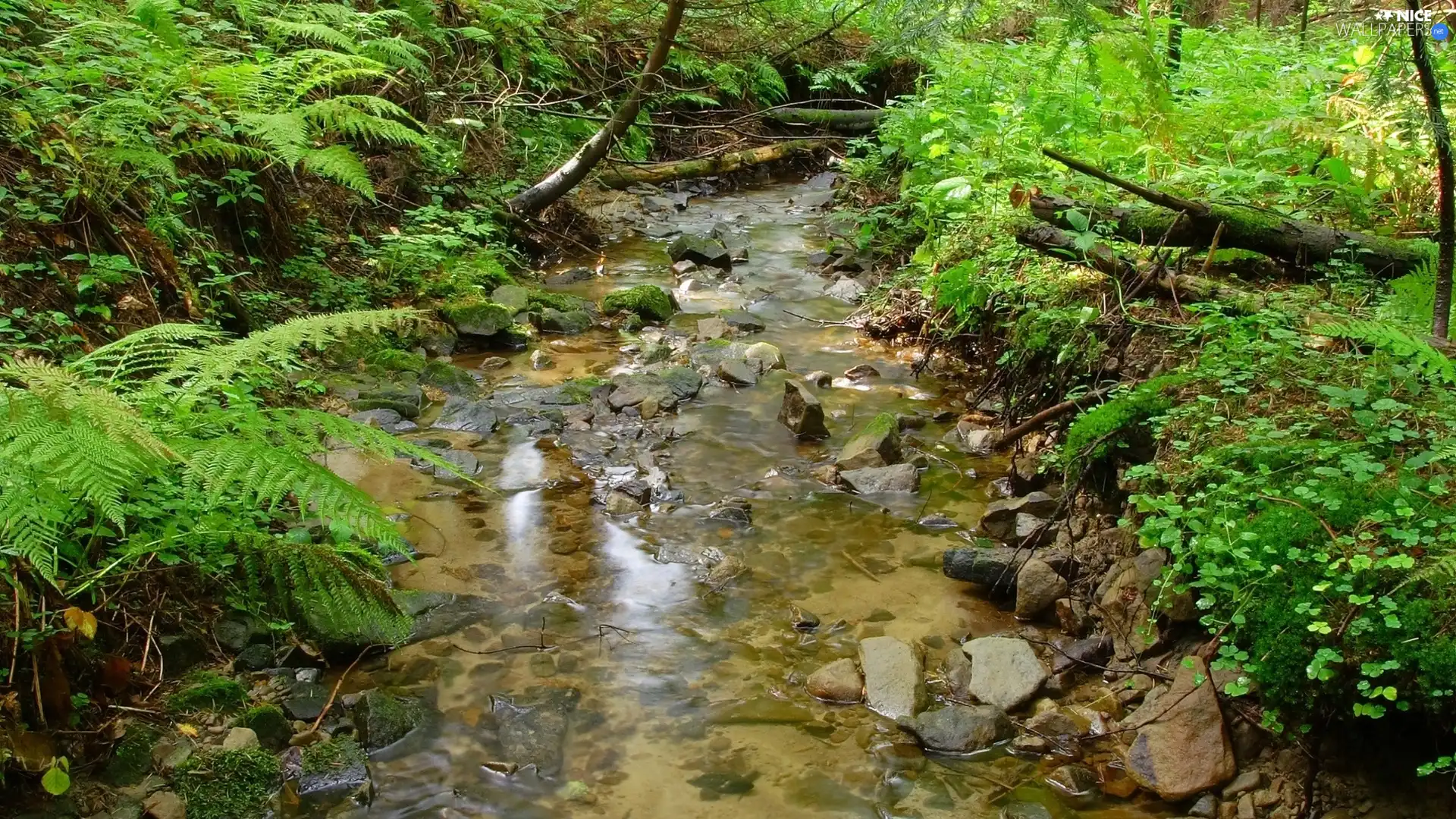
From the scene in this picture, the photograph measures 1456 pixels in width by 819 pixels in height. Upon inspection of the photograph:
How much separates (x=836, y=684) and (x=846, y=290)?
5.38m

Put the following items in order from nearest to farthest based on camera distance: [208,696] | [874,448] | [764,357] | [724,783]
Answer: [208,696], [724,783], [874,448], [764,357]

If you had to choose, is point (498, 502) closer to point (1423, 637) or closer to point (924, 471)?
point (924, 471)

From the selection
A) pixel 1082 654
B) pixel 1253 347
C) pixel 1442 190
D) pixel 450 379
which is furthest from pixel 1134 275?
pixel 450 379

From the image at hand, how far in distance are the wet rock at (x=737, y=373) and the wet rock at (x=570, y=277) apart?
99.8 inches

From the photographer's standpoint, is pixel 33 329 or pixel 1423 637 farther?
pixel 33 329

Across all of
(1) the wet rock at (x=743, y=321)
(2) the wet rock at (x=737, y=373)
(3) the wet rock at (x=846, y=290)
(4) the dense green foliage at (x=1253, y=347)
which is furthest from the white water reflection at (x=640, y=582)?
(3) the wet rock at (x=846, y=290)

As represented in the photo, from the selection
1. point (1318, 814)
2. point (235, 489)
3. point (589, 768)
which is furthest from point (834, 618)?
point (235, 489)

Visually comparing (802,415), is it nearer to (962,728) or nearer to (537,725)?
(962,728)

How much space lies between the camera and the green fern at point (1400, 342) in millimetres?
2760

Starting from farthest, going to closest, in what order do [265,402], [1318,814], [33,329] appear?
[265,402] → [33,329] → [1318,814]

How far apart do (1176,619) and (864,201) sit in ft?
24.8

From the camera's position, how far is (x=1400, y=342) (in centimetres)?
286

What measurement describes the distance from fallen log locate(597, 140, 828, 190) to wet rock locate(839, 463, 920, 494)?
611cm

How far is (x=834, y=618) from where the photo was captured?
12.6ft
